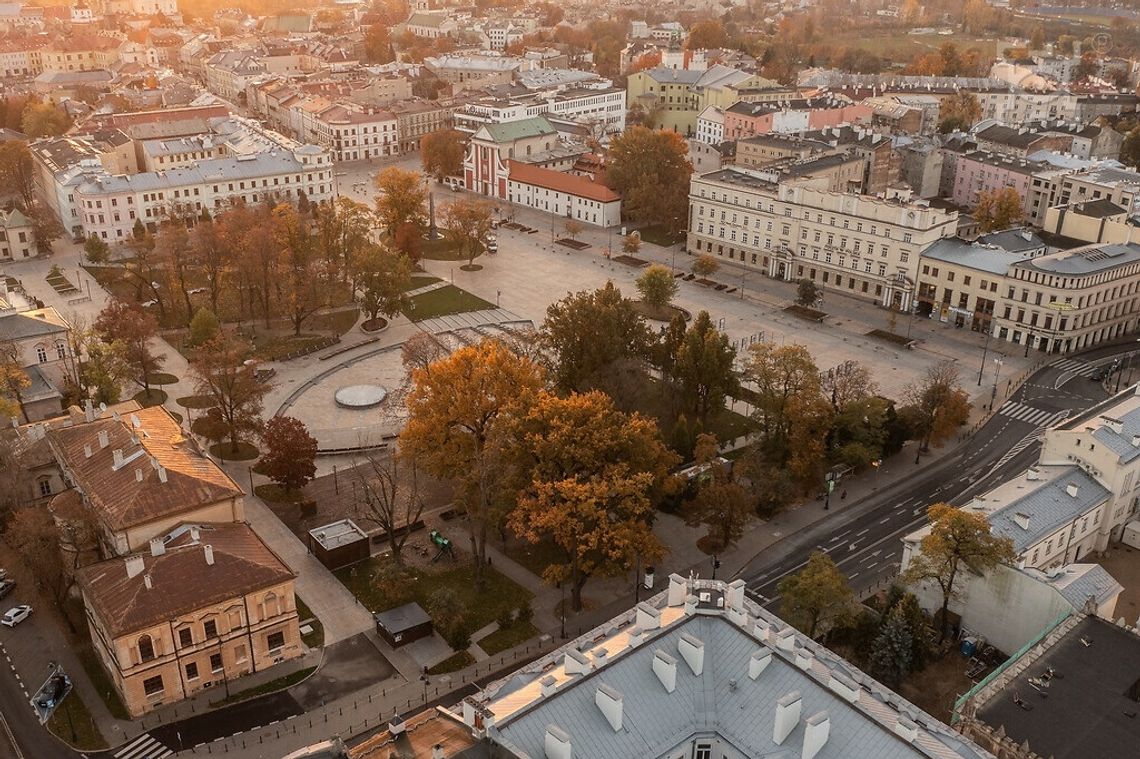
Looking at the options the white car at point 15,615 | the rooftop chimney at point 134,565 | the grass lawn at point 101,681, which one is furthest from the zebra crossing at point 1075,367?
the white car at point 15,615

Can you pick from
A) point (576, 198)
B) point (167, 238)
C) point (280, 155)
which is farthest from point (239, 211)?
point (576, 198)

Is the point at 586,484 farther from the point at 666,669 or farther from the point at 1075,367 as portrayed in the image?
the point at 1075,367

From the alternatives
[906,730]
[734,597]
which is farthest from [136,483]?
[906,730]

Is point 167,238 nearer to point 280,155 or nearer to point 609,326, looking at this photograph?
point 280,155

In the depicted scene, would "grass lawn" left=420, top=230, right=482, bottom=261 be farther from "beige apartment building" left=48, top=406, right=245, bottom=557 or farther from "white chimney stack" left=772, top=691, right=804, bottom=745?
"white chimney stack" left=772, top=691, right=804, bottom=745

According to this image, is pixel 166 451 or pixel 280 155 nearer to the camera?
pixel 166 451
